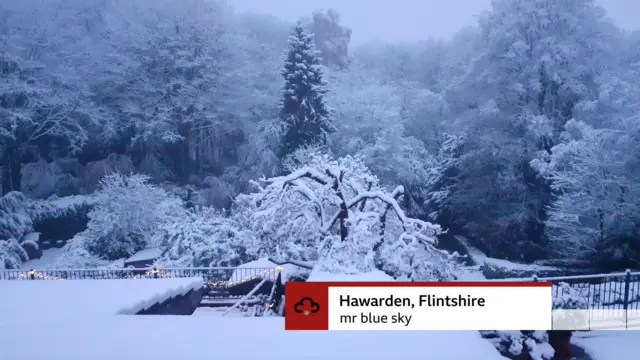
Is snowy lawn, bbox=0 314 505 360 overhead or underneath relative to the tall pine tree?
underneath

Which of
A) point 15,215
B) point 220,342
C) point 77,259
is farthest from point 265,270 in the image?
point 15,215

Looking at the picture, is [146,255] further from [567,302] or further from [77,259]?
[567,302]

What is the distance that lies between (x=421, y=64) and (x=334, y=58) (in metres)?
5.05

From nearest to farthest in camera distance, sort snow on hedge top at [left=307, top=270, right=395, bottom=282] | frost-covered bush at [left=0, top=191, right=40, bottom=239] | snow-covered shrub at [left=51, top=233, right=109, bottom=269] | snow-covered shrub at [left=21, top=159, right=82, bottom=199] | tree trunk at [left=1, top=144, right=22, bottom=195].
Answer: snow on hedge top at [left=307, top=270, right=395, bottom=282] → snow-covered shrub at [left=51, top=233, right=109, bottom=269] → frost-covered bush at [left=0, top=191, right=40, bottom=239] → tree trunk at [left=1, top=144, right=22, bottom=195] → snow-covered shrub at [left=21, top=159, right=82, bottom=199]

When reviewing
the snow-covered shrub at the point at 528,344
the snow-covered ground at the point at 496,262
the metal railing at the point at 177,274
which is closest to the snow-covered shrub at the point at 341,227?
the metal railing at the point at 177,274

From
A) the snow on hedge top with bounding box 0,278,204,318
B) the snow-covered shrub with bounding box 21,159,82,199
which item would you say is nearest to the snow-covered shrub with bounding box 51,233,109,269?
the snow-covered shrub with bounding box 21,159,82,199

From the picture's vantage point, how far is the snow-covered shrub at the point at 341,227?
8.57m

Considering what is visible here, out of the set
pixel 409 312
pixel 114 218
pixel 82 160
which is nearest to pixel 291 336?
pixel 409 312

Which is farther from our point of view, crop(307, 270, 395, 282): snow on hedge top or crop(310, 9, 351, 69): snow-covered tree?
crop(310, 9, 351, 69): snow-covered tree

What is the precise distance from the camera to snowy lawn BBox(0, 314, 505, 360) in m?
3.26

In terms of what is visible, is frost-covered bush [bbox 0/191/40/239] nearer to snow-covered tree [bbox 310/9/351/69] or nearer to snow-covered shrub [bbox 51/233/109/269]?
snow-covered shrub [bbox 51/233/109/269]

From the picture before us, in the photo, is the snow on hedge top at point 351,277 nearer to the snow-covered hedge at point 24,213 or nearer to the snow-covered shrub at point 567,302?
the snow-covered shrub at point 567,302

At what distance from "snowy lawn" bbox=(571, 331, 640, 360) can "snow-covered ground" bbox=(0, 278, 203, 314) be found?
567 centimetres

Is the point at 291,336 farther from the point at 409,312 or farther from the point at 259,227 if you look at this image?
the point at 259,227
